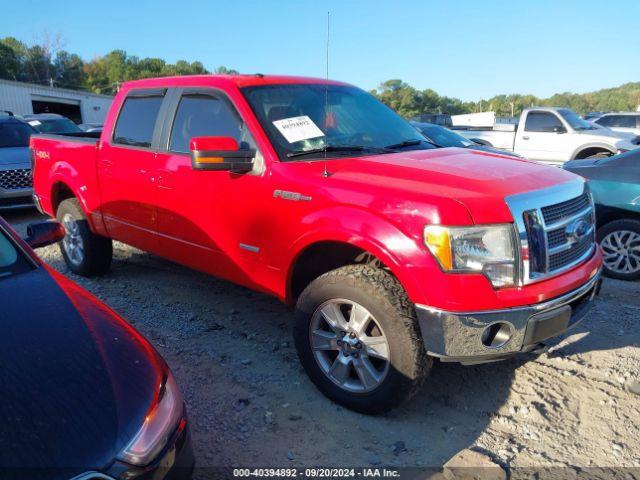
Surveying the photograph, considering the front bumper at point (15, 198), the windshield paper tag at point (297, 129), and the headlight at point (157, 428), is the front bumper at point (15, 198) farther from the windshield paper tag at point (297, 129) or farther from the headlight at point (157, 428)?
the headlight at point (157, 428)

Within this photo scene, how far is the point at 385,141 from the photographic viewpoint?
12.7 ft

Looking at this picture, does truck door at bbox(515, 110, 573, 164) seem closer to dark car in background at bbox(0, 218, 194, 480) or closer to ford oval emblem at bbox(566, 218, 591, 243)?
ford oval emblem at bbox(566, 218, 591, 243)

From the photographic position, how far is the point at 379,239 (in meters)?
2.75

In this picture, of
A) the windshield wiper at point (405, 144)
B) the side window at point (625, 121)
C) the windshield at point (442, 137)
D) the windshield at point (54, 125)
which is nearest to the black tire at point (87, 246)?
the windshield wiper at point (405, 144)

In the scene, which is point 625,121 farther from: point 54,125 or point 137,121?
point 54,125

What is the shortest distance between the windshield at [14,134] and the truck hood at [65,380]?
8.41 m

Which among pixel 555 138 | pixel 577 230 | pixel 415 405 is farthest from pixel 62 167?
pixel 555 138

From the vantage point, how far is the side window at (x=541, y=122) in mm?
12531

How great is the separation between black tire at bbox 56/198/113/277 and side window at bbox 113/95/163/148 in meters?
1.07

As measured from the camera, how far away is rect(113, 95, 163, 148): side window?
434 cm

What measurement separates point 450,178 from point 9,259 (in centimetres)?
237

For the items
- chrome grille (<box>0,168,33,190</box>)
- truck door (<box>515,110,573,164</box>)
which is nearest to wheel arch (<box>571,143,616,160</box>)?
truck door (<box>515,110,573,164</box>)

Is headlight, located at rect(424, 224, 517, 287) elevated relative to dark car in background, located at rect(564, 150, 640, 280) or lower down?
elevated

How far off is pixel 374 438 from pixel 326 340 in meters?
0.62
